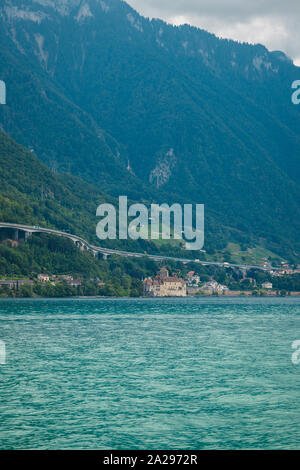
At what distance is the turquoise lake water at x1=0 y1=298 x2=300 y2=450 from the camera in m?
38.1

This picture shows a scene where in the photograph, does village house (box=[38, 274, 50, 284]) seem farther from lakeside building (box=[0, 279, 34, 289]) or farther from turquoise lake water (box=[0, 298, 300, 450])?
turquoise lake water (box=[0, 298, 300, 450])

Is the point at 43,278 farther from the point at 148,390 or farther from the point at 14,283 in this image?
the point at 148,390

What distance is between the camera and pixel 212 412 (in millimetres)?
43656

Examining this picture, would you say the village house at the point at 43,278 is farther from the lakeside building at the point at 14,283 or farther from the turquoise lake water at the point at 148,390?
the turquoise lake water at the point at 148,390

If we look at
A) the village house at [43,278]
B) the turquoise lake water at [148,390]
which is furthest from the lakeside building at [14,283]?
the turquoise lake water at [148,390]

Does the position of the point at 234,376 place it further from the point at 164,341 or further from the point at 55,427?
the point at 164,341

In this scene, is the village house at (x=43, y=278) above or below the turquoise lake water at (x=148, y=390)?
above

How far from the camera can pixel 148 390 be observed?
165 ft

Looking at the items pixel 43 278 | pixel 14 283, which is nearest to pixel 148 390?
pixel 14 283

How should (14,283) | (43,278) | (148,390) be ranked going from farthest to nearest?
(43,278)
(14,283)
(148,390)

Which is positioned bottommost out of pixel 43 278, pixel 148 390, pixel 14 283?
pixel 148 390

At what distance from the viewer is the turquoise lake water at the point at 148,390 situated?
3812cm
